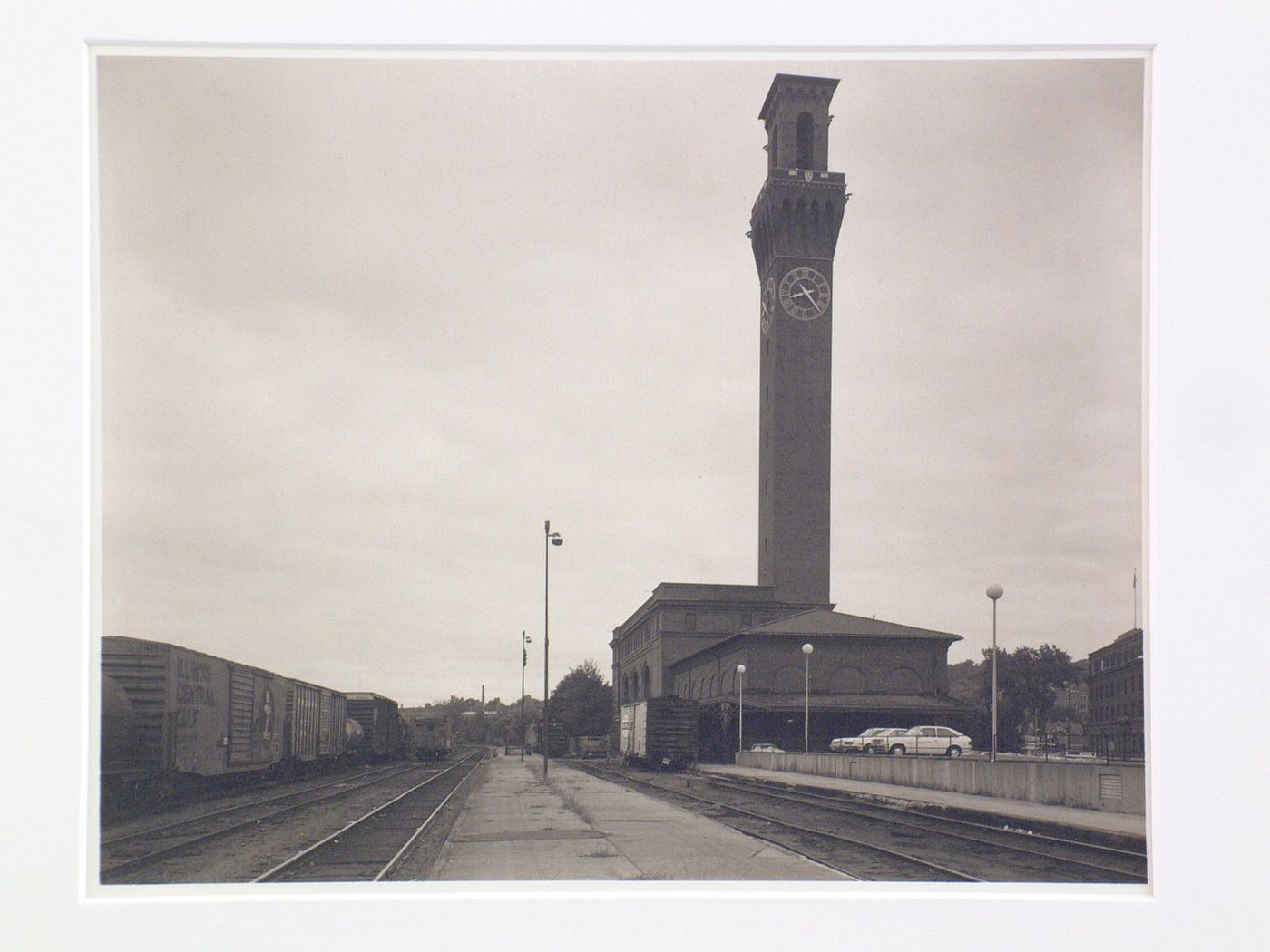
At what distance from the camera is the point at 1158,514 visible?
1030 centimetres

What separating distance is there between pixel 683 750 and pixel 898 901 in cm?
2879

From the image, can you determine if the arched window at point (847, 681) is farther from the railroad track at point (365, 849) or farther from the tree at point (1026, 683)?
the railroad track at point (365, 849)

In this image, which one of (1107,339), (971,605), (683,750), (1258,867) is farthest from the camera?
(683,750)

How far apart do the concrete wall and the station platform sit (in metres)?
0.14

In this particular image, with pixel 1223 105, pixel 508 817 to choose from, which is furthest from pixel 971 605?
pixel 1223 105

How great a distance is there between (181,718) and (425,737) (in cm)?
3925

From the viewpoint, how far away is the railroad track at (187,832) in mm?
12594

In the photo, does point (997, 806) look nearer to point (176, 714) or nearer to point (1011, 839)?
point (1011, 839)

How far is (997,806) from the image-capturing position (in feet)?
59.9

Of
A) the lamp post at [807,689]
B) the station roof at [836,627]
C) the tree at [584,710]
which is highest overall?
the station roof at [836,627]

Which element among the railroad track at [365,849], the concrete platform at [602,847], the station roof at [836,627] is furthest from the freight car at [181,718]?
the station roof at [836,627]

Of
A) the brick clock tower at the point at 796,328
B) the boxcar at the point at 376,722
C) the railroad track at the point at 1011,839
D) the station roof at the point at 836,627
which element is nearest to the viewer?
the railroad track at the point at 1011,839

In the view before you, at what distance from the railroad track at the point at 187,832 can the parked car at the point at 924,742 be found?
1437 cm

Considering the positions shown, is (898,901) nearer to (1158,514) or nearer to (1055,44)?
(1158,514)
